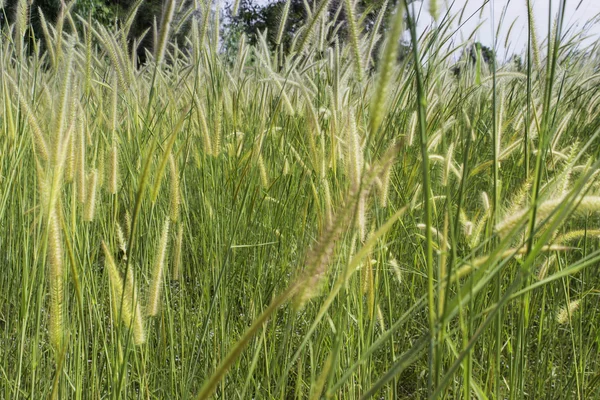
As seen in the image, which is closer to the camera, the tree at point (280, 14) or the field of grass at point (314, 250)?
the field of grass at point (314, 250)

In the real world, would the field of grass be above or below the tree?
below

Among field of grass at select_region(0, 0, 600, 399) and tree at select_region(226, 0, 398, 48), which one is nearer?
field of grass at select_region(0, 0, 600, 399)

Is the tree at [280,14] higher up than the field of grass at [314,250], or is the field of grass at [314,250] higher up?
the tree at [280,14]

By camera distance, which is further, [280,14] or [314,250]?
[280,14]

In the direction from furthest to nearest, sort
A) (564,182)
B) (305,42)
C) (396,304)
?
(396,304) < (305,42) < (564,182)

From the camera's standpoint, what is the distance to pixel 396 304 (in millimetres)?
1643

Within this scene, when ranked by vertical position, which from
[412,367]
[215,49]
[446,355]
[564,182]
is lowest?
[412,367]

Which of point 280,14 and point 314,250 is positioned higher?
point 280,14

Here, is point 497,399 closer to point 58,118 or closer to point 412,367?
point 58,118

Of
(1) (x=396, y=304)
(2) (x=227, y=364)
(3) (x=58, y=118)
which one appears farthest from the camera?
(1) (x=396, y=304)

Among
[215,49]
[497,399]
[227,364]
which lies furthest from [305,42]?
[227,364]

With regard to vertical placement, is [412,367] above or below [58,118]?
below

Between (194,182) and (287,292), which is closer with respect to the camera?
(287,292)

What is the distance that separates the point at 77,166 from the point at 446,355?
3.00ft
